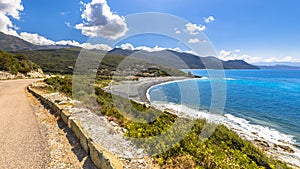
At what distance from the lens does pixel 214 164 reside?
4344 mm

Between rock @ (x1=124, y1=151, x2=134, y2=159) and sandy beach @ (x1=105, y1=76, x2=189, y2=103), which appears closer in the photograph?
rock @ (x1=124, y1=151, x2=134, y2=159)

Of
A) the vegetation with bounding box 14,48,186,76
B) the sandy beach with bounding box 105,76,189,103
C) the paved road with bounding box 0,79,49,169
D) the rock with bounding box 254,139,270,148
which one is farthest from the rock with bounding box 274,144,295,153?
the sandy beach with bounding box 105,76,189,103

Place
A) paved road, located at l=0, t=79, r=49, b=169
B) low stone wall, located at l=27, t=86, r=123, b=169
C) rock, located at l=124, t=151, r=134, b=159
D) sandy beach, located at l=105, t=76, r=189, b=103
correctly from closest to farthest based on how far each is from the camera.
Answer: low stone wall, located at l=27, t=86, r=123, b=169 → paved road, located at l=0, t=79, r=49, b=169 → rock, located at l=124, t=151, r=134, b=159 → sandy beach, located at l=105, t=76, r=189, b=103

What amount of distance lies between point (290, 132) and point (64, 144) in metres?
20.4

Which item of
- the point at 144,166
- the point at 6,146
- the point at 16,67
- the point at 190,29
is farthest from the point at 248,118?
the point at 16,67

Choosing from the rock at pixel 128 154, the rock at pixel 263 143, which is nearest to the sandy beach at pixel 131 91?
the rock at pixel 263 143

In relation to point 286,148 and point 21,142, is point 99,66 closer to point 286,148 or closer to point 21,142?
point 286,148

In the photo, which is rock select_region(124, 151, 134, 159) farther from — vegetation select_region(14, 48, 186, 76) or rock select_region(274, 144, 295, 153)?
rock select_region(274, 144, 295, 153)

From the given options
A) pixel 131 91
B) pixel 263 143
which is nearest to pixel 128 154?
pixel 263 143

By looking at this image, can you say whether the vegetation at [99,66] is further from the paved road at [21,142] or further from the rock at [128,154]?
the rock at [128,154]

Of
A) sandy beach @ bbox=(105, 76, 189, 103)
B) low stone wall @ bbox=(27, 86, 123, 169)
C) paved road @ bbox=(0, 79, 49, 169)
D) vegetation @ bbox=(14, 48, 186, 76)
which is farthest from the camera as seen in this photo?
sandy beach @ bbox=(105, 76, 189, 103)

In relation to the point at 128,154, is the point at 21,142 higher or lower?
higher

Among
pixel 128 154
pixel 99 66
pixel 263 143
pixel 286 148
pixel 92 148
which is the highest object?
pixel 99 66

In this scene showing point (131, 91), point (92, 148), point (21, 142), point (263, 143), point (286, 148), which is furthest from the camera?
point (131, 91)
